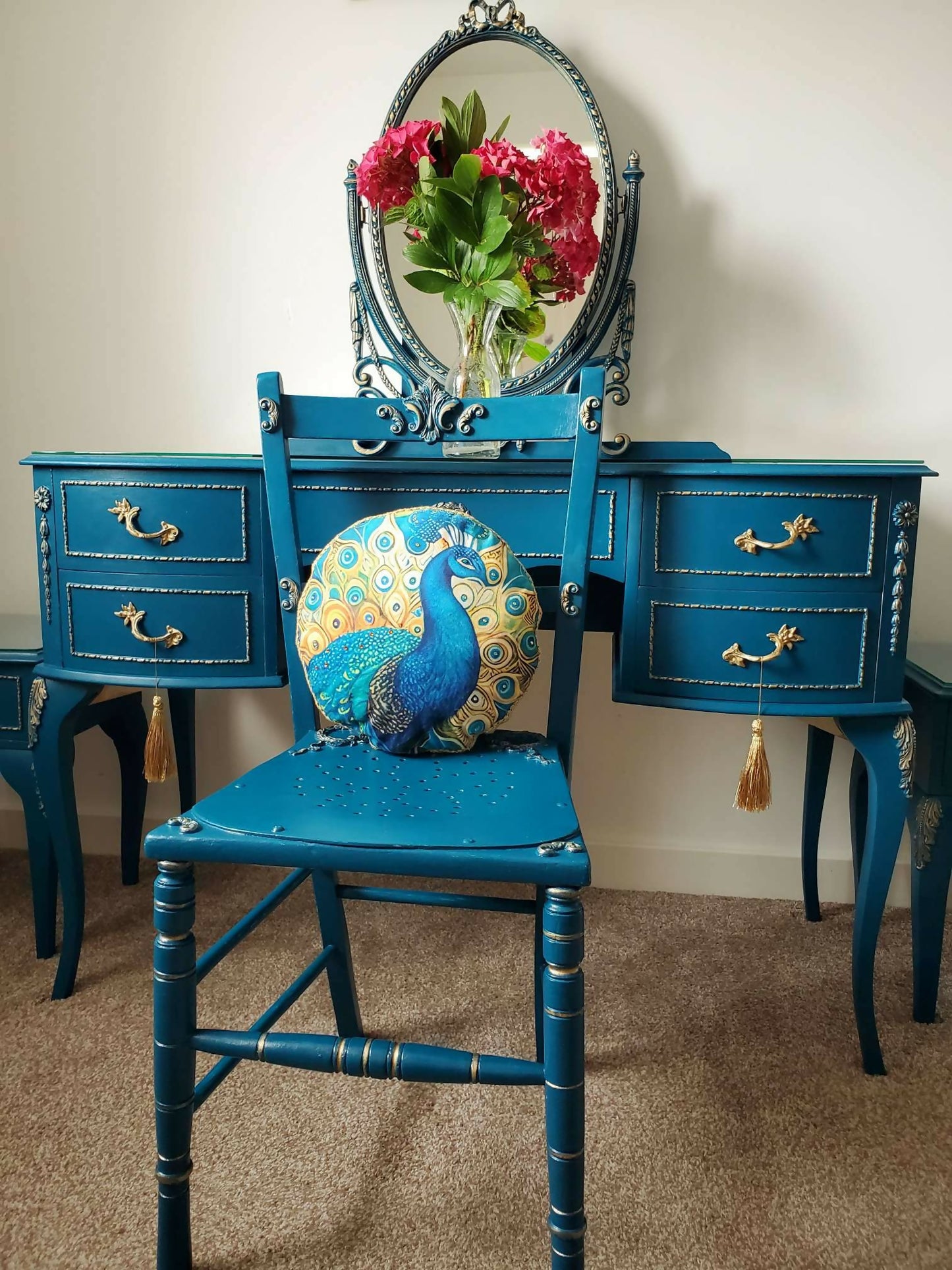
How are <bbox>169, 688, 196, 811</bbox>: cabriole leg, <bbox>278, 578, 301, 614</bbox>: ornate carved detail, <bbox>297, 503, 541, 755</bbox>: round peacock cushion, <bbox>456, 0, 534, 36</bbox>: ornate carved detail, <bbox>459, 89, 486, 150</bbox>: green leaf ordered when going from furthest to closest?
<bbox>169, 688, 196, 811</bbox>: cabriole leg
<bbox>456, 0, 534, 36</bbox>: ornate carved detail
<bbox>459, 89, 486, 150</bbox>: green leaf
<bbox>278, 578, 301, 614</bbox>: ornate carved detail
<bbox>297, 503, 541, 755</bbox>: round peacock cushion

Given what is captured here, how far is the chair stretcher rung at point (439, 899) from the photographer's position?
1.20 metres

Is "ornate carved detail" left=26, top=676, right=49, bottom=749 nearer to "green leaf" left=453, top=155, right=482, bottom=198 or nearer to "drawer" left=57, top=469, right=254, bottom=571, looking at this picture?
"drawer" left=57, top=469, right=254, bottom=571

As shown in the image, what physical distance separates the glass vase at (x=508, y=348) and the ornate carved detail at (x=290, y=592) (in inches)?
23.1

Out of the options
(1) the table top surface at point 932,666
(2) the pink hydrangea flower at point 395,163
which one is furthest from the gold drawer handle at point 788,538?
(2) the pink hydrangea flower at point 395,163

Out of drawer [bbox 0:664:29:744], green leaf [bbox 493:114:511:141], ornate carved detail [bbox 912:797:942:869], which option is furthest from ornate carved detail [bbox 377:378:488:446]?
ornate carved detail [bbox 912:797:942:869]

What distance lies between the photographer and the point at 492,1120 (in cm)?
120

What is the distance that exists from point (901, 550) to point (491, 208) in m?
0.79

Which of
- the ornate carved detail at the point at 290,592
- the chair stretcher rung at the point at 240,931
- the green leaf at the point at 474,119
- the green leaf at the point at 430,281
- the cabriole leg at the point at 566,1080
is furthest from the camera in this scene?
the green leaf at the point at 474,119

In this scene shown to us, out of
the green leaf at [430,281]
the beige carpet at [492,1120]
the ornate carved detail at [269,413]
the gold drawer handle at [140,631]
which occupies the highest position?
the green leaf at [430,281]

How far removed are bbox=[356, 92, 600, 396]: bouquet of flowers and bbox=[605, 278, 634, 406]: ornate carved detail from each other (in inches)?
4.8

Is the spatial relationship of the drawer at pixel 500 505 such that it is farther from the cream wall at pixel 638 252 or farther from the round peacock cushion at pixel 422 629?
the cream wall at pixel 638 252

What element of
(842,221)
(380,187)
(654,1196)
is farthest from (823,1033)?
(380,187)

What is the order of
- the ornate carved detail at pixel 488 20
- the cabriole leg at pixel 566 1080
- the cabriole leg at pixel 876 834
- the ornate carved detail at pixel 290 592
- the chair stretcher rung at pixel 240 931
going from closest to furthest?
the cabriole leg at pixel 566 1080 → the chair stretcher rung at pixel 240 931 → the ornate carved detail at pixel 290 592 → the cabriole leg at pixel 876 834 → the ornate carved detail at pixel 488 20

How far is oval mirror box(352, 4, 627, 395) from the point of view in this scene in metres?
1.62
